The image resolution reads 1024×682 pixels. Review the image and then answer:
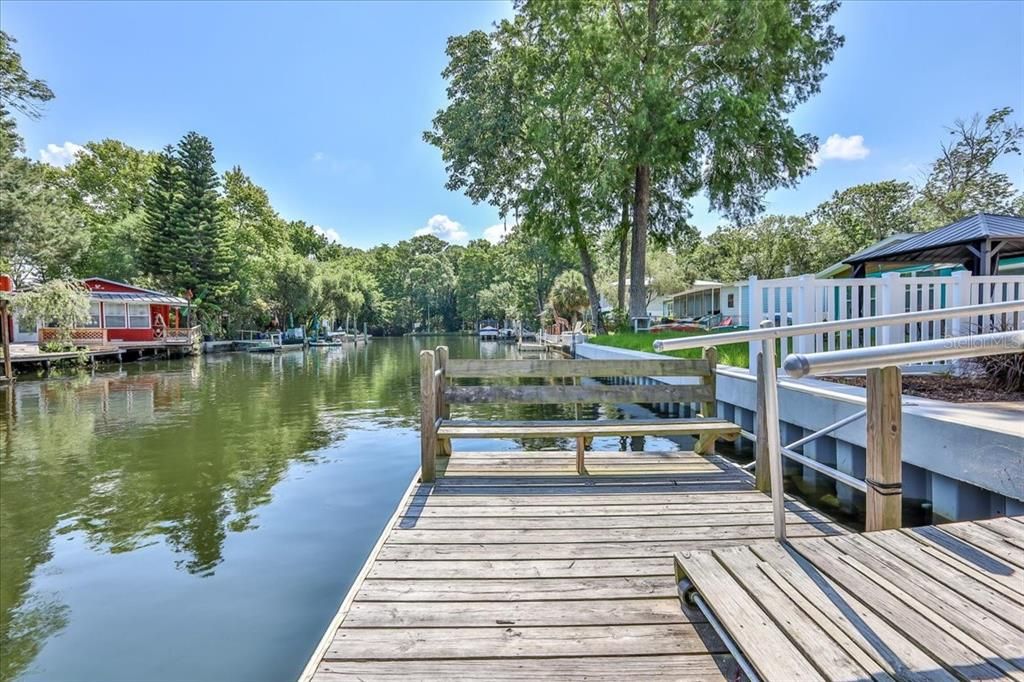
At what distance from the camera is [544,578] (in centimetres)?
238

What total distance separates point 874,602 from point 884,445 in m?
0.73

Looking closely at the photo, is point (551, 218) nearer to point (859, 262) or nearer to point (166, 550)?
point (859, 262)

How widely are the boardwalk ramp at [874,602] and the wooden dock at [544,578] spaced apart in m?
0.20

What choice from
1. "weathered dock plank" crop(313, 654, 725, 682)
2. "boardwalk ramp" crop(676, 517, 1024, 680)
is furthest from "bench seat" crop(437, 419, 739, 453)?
"weathered dock plank" crop(313, 654, 725, 682)

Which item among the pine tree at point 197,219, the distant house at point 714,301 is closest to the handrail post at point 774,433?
the distant house at point 714,301

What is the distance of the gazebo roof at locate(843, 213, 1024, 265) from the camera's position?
779cm

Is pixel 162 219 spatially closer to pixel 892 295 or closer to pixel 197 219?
pixel 197 219

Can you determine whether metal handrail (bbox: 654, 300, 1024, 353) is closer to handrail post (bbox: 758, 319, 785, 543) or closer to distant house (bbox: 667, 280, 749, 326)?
handrail post (bbox: 758, 319, 785, 543)

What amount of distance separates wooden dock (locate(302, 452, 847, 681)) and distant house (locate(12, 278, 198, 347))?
27.5m

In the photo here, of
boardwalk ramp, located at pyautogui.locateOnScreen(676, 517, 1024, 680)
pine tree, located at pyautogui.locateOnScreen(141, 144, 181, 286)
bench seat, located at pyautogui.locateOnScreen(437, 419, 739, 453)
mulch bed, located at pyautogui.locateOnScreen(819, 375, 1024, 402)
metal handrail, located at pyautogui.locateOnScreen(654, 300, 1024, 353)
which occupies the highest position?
pine tree, located at pyautogui.locateOnScreen(141, 144, 181, 286)

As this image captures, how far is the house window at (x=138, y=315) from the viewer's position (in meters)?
27.1

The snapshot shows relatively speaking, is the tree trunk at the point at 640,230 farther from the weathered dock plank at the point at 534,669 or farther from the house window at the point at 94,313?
the house window at the point at 94,313

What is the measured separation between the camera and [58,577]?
155 inches

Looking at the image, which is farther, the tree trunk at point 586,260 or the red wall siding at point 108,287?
the red wall siding at point 108,287
